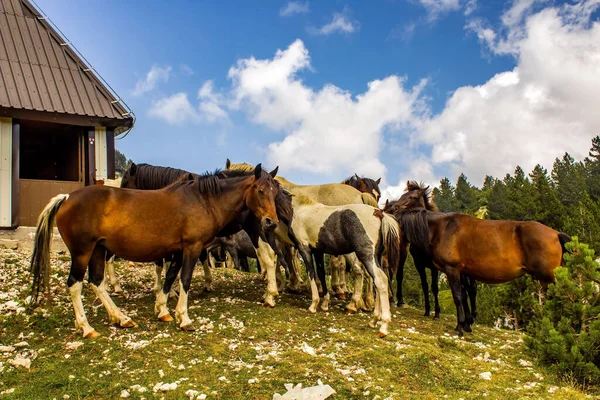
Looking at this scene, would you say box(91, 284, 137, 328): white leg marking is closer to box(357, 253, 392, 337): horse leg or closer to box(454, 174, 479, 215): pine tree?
box(357, 253, 392, 337): horse leg

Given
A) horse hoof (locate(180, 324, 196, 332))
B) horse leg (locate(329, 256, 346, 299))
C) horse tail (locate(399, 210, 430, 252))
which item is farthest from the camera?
horse leg (locate(329, 256, 346, 299))

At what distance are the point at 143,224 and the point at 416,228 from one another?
4895 millimetres

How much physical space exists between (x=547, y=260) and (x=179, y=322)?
5.94 meters

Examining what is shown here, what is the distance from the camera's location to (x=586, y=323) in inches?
246

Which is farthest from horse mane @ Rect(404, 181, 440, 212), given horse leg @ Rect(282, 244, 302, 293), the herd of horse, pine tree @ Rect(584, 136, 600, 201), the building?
pine tree @ Rect(584, 136, 600, 201)

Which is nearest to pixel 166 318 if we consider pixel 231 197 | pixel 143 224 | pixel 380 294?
pixel 143 224

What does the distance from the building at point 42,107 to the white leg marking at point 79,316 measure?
7479mm

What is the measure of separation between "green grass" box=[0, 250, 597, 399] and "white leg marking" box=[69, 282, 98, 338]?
0.45 feet

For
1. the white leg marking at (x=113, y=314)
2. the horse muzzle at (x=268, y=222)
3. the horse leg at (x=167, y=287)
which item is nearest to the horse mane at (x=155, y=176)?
the horse leg at (x=167, y=287)

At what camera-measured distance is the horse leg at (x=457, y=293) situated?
24.9 feet

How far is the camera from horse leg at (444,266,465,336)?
299 inches

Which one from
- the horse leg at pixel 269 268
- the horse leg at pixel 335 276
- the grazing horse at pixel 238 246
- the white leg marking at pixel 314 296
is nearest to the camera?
the white leg marking at pixel 314 296

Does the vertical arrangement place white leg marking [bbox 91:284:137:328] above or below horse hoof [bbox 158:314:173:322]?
above

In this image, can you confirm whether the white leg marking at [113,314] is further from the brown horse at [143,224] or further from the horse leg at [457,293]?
the horse leg at [457,293]
